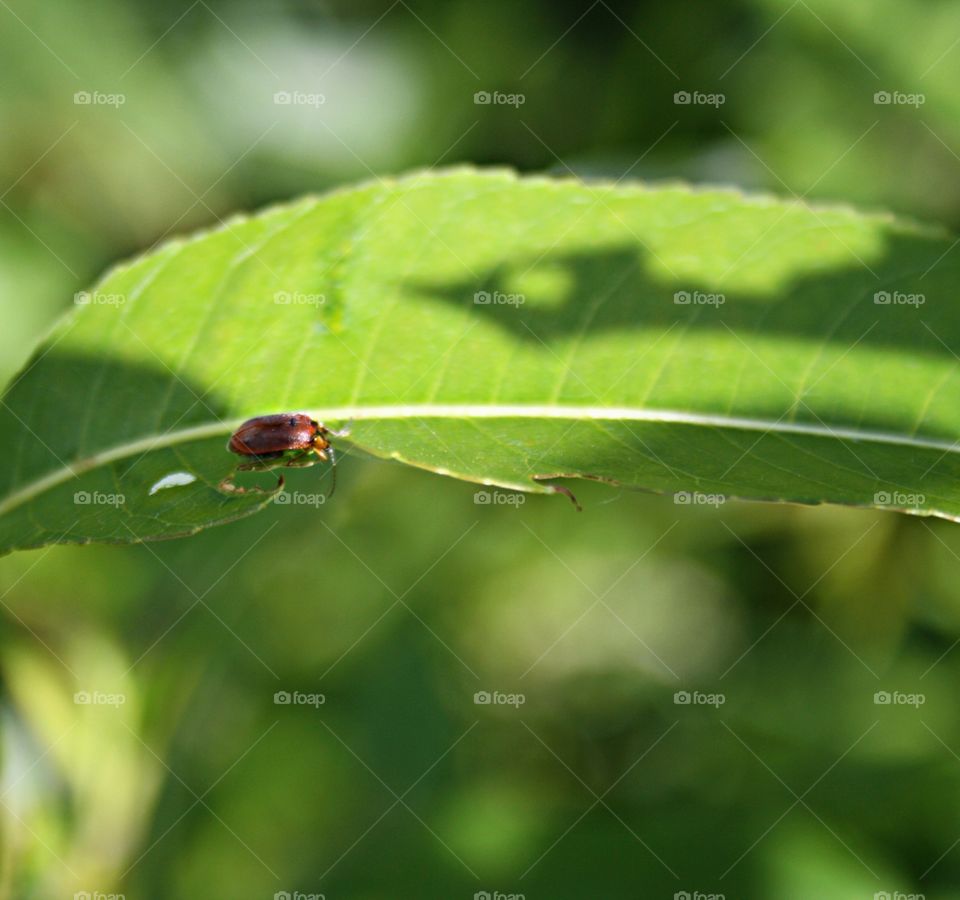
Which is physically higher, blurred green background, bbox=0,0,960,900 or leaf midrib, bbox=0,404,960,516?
leaf midrib, bbox=0,404,960,516

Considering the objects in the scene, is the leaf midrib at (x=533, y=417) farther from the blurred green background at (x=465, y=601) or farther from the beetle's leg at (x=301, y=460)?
the blurred green background at (x=465, y=601)

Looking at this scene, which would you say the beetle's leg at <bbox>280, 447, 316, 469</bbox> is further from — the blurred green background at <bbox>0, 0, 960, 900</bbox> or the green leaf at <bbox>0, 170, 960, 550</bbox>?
the blurred green background at <bbox>0, 0, 960, 900</bbox>

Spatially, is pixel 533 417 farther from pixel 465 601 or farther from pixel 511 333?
pixel 465 601

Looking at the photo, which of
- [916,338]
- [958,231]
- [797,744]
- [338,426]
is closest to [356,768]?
[797,744]

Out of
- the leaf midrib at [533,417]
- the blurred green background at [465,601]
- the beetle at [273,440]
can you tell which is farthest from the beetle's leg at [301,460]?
the blurred green background at [465,601]

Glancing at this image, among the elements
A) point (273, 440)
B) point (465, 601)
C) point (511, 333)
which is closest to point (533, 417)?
point (511, 333)

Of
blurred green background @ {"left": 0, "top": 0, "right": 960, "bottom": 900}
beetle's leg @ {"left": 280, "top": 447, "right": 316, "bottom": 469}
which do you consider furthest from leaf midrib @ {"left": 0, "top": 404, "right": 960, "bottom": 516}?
blurred green background @ {"left": 0, "top": 0, "right": 960, "bottom": 900}

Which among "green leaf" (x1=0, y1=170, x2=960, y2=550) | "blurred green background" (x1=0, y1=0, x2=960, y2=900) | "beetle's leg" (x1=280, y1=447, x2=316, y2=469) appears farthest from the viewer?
"blurred green background" (x1=0, y1=0, x2=960, y2=900)

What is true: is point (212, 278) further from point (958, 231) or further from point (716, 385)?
point (958, 231)
